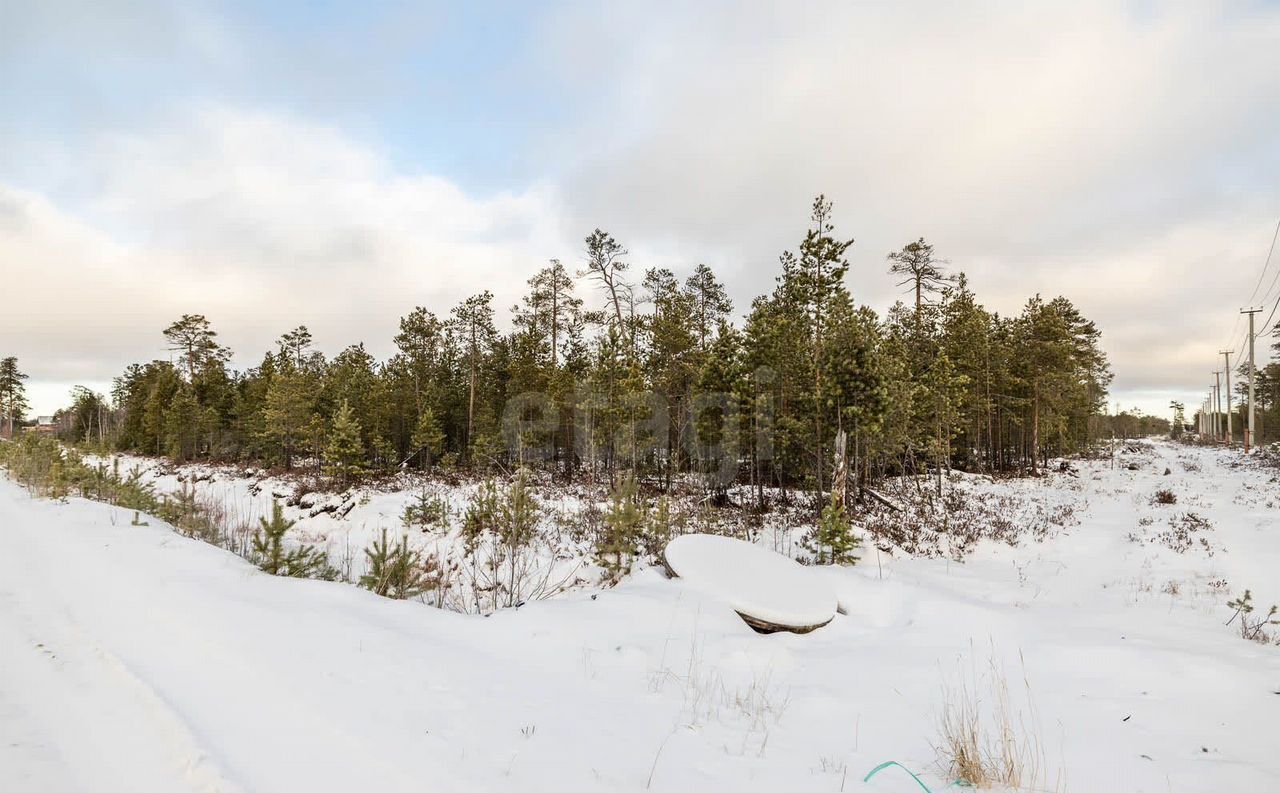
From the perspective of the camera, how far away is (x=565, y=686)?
4578 millimetres

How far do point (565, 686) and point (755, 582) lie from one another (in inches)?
148

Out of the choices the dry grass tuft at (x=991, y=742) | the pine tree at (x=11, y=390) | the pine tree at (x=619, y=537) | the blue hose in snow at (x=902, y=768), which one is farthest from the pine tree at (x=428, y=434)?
the pine tree at (x=11, y=390)

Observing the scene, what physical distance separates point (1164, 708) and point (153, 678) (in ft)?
27.7

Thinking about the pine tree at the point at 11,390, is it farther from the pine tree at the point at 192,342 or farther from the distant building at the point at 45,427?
the pine tree at the point at 192,342

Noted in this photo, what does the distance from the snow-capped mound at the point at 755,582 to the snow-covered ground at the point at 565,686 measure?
0.28 meters

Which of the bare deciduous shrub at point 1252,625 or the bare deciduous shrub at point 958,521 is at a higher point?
the bare deciduous shrub at point 1252,625

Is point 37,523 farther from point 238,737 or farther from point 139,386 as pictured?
point 139,386

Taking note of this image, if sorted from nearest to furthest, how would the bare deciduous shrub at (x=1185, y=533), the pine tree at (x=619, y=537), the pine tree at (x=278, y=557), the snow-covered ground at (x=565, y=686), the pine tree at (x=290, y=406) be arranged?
1. the snow-covered ground at (x=565, y=686)
2. the pine tree at (x=278, y=557)
3. the pine tree at (x=619, y=537)
4. the bare deciduous shrub at (x=1185, y=533)
5. the pine tree at (x=290, y=406)

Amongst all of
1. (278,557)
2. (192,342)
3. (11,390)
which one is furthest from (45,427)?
(278,557)

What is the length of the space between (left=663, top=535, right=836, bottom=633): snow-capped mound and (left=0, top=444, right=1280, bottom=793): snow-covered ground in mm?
276

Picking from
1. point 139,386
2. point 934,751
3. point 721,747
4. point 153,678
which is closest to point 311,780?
point 153,678

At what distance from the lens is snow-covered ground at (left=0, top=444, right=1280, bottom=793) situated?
10.4 feet

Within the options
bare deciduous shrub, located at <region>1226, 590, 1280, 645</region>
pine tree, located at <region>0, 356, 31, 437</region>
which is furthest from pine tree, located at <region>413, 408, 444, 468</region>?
pine tree, located at <region>0, 356, 31, 437</region>

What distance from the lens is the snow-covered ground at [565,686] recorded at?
3.16 m
